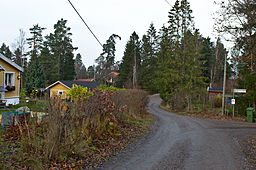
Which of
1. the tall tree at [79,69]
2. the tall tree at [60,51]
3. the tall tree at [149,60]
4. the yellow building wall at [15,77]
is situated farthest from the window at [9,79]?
the tall tree at [79,69]

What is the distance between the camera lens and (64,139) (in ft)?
20.6

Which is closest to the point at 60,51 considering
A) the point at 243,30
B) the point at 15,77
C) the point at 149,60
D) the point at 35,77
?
the point at 35,77

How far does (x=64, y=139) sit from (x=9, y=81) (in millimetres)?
16801

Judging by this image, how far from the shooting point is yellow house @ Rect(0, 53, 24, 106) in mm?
18711

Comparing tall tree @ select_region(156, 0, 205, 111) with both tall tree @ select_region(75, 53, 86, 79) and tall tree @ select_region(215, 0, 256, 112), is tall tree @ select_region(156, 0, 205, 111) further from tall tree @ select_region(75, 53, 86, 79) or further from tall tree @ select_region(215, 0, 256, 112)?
tall tree @ select_region(75, 53, 86, 79)

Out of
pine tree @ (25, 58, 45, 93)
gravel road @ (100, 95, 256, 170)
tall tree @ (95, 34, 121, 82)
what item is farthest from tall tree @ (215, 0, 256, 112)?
pine tree @ (25, 58, 45, 93)

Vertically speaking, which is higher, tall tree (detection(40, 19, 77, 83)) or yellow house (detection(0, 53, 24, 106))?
tall tree (detection(40, 19, 77, 83))

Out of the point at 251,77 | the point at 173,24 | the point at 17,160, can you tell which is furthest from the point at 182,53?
the point at 17,160

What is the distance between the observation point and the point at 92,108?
846cm

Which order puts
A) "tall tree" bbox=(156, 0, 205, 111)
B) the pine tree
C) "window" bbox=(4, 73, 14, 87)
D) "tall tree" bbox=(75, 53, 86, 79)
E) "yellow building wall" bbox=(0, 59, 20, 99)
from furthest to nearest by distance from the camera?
"tall tree" bbox=(75, 53, 86, 79) < the pine tree < "tall tree" bbox=(156, 0, 205, 111) < "window" bbox=(4, 73, 14, 87) < "yellow building wall" bbox=(0, 59, 20, 99)

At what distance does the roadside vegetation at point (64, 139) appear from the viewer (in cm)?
567

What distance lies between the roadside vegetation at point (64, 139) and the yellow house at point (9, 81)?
1222 centimetres

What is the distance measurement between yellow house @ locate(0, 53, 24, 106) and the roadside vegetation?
12.2m

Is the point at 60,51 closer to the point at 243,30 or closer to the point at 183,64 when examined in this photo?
the point at 183,64
